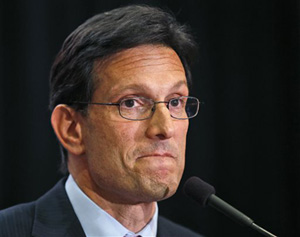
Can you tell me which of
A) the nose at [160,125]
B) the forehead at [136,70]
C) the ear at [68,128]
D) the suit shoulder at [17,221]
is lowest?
the suit shoulder at [17,221]

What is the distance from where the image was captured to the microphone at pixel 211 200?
1.95 meters

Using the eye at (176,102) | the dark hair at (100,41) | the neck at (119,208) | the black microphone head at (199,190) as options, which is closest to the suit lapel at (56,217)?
the neck at (119,208)

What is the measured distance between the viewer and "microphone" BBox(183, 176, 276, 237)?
1.95 m

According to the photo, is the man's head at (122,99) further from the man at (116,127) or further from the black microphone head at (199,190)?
the black microphone head at (199,190)

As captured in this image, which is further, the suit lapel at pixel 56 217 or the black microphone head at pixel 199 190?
the suit lapel at pixel 56 217

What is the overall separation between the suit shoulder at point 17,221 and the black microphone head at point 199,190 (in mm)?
744

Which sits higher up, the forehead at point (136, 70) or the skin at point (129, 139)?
the forehead at point (136, 70)

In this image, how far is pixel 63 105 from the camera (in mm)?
2459

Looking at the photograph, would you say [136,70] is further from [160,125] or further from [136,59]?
[160,125]

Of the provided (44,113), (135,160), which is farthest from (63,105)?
(44,113)

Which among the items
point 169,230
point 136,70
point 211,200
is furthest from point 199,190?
point 169,230

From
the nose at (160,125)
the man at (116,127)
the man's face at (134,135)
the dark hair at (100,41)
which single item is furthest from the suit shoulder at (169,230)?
the dark hair at (100,41)

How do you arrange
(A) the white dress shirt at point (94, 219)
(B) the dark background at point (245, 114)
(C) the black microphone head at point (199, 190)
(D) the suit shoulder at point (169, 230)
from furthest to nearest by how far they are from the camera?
(B) the dark background at point (245, 114) → (D) the suit shoulder at point (169, 230) → (A) the white dress shirt at point (94, 219) → (C) the black microphone head at point (199, 190)

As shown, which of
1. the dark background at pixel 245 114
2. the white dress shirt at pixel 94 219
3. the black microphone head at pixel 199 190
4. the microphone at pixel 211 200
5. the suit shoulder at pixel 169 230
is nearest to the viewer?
the microphone at pixel 211 200
